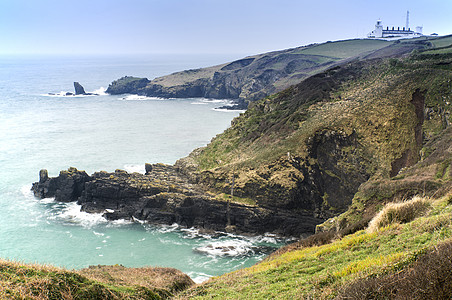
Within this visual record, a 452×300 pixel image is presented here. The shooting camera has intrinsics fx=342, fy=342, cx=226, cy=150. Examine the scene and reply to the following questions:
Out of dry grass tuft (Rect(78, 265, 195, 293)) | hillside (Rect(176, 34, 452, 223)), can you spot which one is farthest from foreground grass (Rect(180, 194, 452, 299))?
hillside (Rect(176, 34, 452, 223))

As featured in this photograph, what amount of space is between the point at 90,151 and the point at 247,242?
38.6m

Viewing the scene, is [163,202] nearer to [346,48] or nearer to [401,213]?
[401,213]

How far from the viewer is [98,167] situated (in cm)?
5081

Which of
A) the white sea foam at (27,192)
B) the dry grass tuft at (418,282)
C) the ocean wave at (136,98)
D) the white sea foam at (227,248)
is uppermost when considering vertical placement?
the ocean wave at (136,98)

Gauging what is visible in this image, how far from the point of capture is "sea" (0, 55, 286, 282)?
30.1 meters

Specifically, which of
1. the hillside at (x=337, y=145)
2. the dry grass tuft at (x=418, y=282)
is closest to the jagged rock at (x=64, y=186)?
the hillside at (x=337, y=145)

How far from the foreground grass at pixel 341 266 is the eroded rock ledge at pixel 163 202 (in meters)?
20.6

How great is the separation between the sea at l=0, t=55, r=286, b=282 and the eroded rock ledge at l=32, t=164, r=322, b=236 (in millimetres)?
1169

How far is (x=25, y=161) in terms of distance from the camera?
54844 mm

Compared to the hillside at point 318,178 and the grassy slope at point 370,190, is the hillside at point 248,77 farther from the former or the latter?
the grassy slope at point 370,190

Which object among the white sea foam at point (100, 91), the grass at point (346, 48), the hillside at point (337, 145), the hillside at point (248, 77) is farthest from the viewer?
the grass at point (346, 48)

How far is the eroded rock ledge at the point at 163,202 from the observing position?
33.6m

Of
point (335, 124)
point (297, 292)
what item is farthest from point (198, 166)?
point (297, 292)

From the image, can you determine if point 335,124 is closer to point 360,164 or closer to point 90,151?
point 360,164
